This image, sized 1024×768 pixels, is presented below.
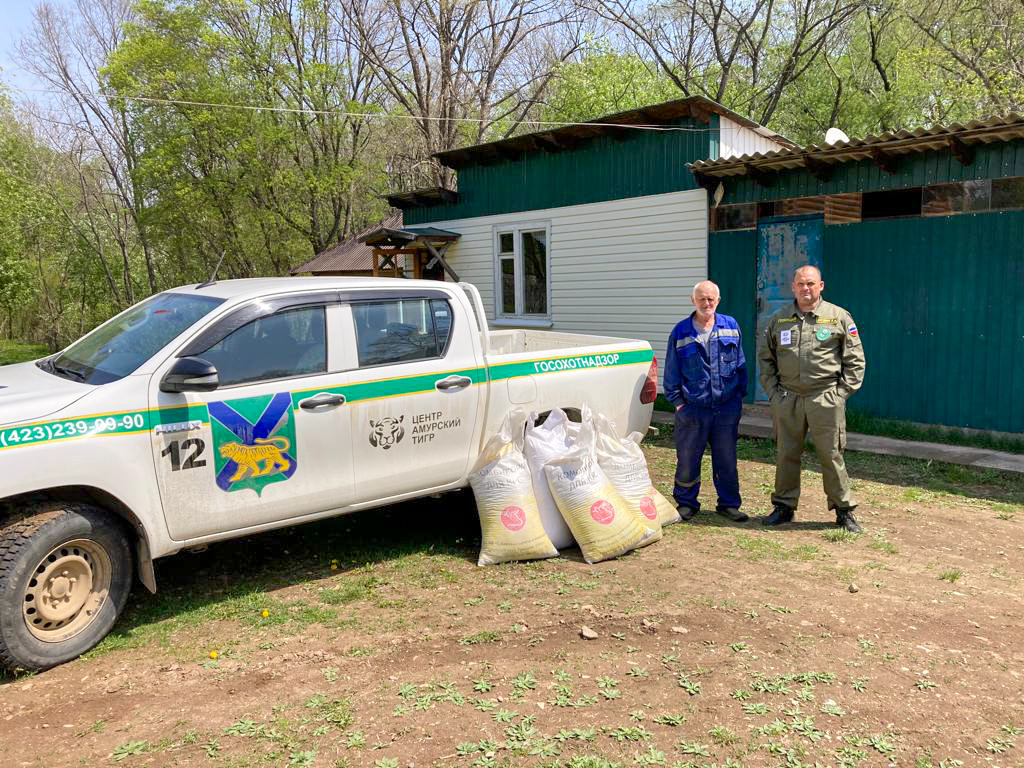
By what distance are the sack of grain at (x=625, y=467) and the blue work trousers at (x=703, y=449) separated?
0.60 m

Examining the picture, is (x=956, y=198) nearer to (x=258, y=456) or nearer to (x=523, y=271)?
(x=523, y=271)

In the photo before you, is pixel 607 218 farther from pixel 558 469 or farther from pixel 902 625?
pixel 902 625

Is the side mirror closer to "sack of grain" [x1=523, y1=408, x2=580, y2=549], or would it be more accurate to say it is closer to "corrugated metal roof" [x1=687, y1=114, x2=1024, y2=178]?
"sack of grain" [x1=523, y1=408, x2=580, y2=549]

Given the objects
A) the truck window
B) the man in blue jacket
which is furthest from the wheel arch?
the man in blue jacket

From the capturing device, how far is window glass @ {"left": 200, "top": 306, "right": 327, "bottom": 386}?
168 inches

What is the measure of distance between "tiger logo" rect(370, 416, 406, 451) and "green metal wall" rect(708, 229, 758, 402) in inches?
264

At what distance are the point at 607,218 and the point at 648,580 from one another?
859 centimetres

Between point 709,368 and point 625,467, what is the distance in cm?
107

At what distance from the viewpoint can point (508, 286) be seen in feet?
47.6

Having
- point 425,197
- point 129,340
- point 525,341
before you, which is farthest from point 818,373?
point 425,197

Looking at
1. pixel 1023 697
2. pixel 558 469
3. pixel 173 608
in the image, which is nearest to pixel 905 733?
pixel 1023 697

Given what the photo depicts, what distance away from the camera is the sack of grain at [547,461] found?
17.1 ft

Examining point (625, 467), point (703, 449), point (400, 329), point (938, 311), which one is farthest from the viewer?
point (938, 311)

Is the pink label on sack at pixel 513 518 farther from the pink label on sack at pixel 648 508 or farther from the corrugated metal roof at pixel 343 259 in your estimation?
the corrugated metal roof at pixel 343 259
